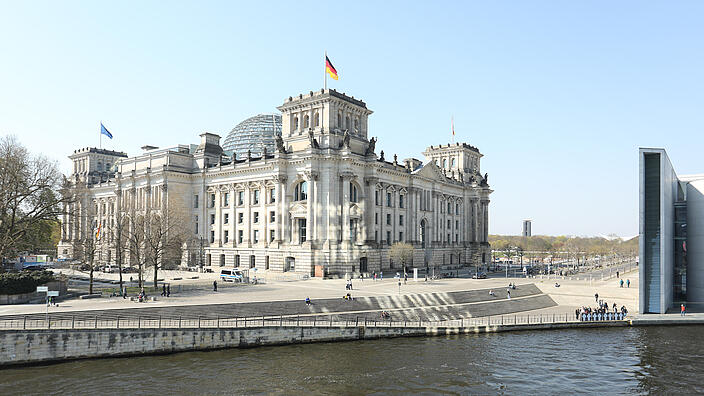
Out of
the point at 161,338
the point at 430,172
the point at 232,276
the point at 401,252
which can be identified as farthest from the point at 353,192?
the point at 161,338

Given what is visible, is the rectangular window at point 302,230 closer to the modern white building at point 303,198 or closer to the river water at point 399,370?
the modern white building at point 303,198

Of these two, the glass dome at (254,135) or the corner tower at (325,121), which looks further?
the glass dome at (254,135)

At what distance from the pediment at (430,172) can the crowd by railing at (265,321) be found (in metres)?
50.3

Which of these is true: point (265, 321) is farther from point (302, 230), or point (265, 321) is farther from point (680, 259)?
point (680, 259)

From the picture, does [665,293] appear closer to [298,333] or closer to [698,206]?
[698,206]

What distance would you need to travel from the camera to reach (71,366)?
111ft

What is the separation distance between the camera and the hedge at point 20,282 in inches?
1807

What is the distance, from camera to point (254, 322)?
43.1m

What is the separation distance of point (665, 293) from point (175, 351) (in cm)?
5255

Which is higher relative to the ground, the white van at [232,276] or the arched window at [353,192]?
the arched window at [353,192]

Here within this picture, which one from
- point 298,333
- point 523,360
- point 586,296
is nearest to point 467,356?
point 523,360

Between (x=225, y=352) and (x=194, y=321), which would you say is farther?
(x=194, y=321)

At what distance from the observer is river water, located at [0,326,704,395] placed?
30562 millimetres

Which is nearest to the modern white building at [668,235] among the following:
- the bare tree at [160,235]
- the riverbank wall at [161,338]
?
the riverbank wall at [161,338]
